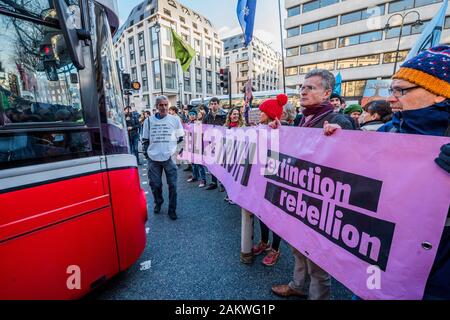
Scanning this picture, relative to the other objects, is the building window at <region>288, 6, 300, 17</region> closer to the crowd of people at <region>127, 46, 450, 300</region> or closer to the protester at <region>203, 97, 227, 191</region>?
the protester at <region>203, 97, 227, 191</region>

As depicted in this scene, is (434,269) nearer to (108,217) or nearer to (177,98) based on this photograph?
(108,217)

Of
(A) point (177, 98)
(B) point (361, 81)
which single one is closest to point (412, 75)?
(B) point (361, 81)

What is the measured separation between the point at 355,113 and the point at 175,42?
7566 mm

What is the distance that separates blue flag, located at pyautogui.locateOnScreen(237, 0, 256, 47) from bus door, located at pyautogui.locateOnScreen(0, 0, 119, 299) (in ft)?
16.6

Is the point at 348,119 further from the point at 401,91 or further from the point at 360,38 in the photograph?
the point at 360,38

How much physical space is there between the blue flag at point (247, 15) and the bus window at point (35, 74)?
17.1 ft

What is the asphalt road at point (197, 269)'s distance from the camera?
2199 millimetres

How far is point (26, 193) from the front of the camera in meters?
1.44

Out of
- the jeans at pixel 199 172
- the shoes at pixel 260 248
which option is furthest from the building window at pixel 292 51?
the shoes at pixel 260 248

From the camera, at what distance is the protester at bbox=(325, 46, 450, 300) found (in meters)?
1.08

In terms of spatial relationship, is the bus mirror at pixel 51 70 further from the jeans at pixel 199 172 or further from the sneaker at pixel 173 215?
the jeans at pixel 199 172

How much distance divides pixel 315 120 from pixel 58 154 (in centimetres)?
209

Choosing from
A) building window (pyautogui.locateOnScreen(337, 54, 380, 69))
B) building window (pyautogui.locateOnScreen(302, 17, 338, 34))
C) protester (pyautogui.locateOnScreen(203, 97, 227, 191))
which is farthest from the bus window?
building window (pyautogui.locateOnScreen(302, 17, 338, 34))

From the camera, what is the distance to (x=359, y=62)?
28.2m
